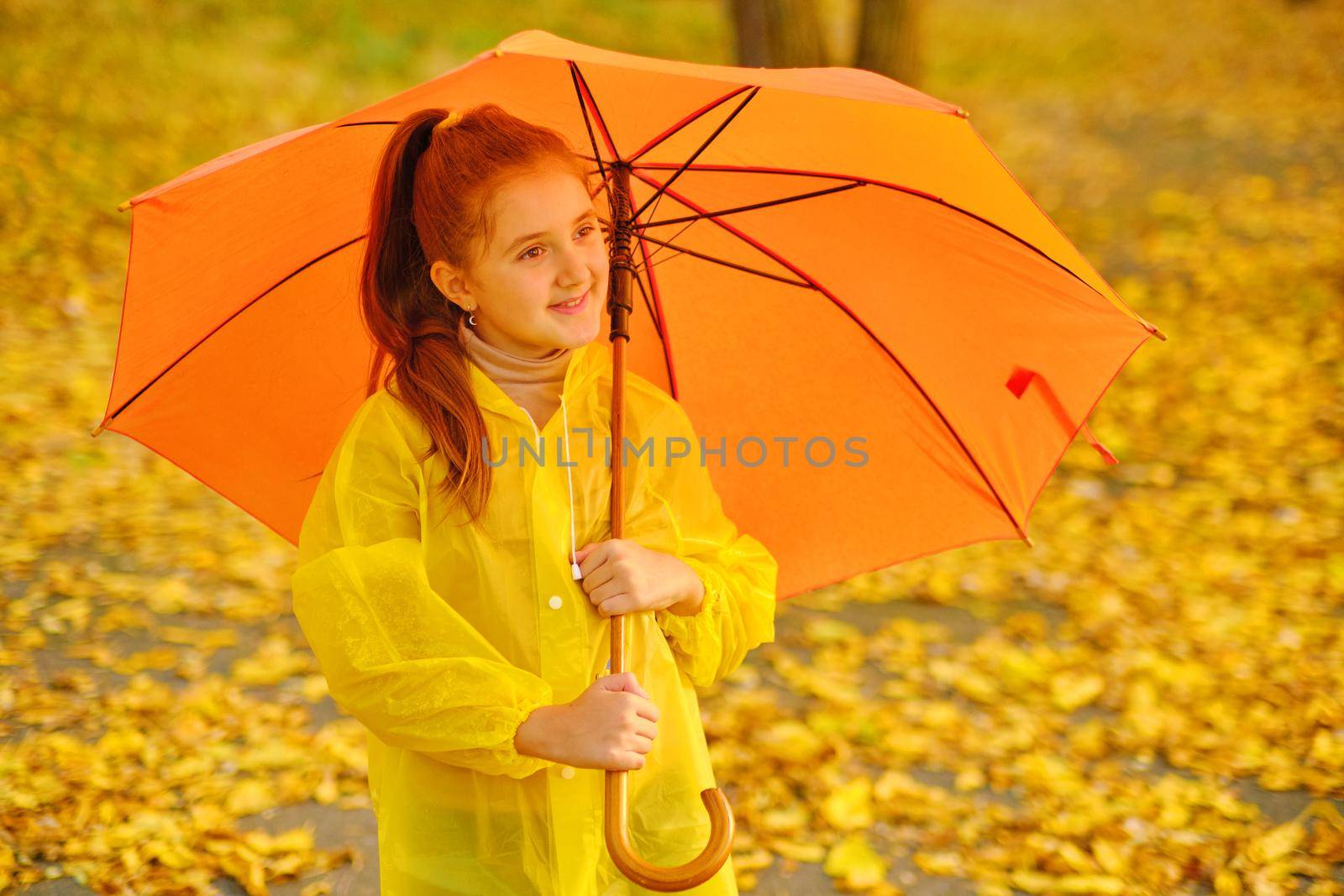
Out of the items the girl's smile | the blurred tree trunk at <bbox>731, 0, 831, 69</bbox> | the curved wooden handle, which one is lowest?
the curved wooden handle

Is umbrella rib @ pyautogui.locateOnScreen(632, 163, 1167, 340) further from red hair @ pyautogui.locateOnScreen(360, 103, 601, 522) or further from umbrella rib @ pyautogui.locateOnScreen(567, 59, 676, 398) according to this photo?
red hair @ pyautogui.locateOnScreen(360, 103, 601, 522)

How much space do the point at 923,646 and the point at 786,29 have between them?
16.4 feet

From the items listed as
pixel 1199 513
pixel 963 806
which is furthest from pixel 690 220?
pixel 1199 513

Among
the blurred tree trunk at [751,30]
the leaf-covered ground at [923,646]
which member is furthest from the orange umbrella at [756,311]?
the blurred tree trunk at [751,30]

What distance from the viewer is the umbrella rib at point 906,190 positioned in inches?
75.2

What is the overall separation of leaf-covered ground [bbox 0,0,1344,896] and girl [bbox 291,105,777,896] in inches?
51.5

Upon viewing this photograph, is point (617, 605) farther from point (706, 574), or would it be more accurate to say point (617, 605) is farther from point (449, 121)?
point (449, 121)

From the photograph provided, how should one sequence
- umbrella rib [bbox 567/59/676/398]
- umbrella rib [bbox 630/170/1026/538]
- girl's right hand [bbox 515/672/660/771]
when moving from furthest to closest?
1. umbrella rib [bbox 630/170/1026/538]
2. umbrella rib [bbox 567/59/676/398]
3. girl's right hand [bbox 515/672/660/771]

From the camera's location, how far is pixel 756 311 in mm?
2244

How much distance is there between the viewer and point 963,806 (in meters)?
3.27

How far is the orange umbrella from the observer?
6.30ft

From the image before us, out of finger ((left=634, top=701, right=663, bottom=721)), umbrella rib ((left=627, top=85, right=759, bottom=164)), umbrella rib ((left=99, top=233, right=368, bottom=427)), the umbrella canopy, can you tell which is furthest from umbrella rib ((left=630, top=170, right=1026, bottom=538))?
finger ((left=634, top=701, right=663, bottom=721))

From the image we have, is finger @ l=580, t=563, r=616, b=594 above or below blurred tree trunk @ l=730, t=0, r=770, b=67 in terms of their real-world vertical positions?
below

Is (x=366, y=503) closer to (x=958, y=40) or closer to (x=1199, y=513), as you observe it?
(x=1199, y=513)
